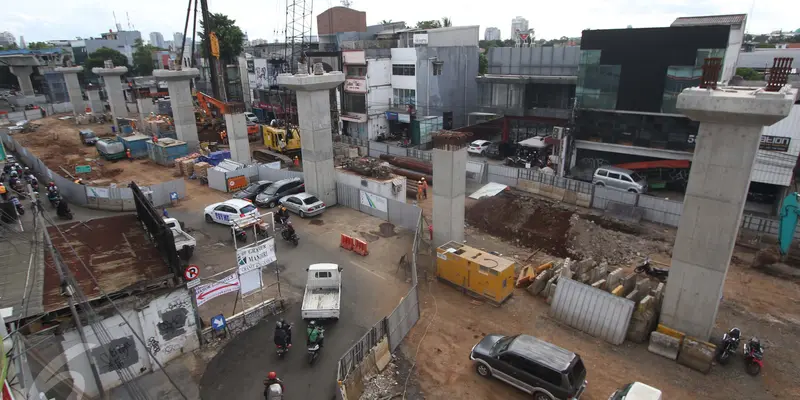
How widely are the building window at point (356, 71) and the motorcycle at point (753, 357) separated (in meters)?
40.3

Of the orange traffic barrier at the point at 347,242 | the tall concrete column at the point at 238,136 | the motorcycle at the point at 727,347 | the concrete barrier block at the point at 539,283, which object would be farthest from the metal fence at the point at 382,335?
the tall concrete column at the point at 238,136

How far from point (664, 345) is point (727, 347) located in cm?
183

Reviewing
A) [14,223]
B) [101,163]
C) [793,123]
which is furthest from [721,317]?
[101,163]

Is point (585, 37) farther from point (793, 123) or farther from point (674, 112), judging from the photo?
point (793, 123)

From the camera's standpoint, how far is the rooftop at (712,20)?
30947mm

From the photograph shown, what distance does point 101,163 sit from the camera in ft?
135

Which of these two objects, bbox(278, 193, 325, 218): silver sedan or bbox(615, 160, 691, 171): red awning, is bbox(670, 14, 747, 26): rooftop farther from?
bbox(278, 193, 325, 218): silver sedan

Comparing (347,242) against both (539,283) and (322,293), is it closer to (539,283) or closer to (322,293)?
(322,293)

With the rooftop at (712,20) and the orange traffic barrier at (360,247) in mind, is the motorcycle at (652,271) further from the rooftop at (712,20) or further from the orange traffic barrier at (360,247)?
the rooftop at (712,20)

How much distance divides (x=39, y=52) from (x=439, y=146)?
95.9 m

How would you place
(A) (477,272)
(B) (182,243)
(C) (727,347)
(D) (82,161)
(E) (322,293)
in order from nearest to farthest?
(C) (727,347) < (E) (322,293) < (A) (477,272) < (B) (182,243) < (D) (82,161)

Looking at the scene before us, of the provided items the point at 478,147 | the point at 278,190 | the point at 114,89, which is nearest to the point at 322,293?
the point at 278,190

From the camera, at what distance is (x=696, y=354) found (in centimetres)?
1447

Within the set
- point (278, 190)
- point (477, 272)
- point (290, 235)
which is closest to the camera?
point (477, 272)
